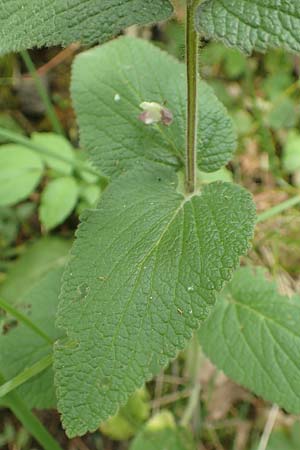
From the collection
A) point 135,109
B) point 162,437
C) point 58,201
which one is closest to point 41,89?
point 58,201

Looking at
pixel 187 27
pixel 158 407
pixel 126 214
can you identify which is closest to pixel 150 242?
pixel 126 214

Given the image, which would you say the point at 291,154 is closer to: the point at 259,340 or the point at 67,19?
the point at 259,340

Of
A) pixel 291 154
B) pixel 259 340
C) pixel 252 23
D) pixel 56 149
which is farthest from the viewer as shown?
pixel 291 154

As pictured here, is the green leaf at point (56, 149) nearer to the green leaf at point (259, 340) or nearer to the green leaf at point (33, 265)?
the green leaf at point (33, 265)

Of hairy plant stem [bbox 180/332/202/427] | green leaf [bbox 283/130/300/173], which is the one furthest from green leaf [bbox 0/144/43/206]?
green leaf [bbox 283/130/300/173]

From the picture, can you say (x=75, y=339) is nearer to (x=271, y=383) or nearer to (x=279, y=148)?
A: (x=271, y=383)

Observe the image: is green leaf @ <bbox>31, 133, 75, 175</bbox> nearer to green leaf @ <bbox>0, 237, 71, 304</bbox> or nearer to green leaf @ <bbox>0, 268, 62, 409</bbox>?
green leaf @ <bbox>0, 237, 71, 304</bbox>

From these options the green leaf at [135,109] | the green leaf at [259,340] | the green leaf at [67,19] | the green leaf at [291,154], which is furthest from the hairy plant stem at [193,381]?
the green leaf at [67,19]
